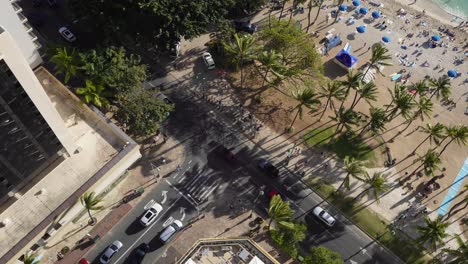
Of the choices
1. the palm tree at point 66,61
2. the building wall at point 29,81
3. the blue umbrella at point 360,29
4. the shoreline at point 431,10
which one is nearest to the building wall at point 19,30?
the palm tree at point 66,61

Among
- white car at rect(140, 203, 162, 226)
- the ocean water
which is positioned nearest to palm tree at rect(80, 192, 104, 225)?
white car at rect(140, 203, 162, 226)

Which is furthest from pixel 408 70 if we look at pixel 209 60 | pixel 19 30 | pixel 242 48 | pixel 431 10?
pixel 19 30

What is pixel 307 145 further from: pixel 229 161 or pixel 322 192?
pixel 229 161

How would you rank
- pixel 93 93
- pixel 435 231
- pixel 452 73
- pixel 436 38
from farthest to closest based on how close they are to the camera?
pixel 436 38
pixel 452 73
pixel 93 93
pixel 435 231

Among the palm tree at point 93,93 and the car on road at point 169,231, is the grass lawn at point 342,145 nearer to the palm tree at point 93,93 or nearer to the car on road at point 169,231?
the car on road at point 169,231

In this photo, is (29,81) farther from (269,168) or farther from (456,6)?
(456,6)

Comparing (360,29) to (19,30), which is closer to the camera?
(19,30)

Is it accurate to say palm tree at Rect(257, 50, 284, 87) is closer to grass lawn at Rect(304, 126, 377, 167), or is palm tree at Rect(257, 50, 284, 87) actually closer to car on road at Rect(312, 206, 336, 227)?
grass lawn at Rect(304, 126, 377, 167)

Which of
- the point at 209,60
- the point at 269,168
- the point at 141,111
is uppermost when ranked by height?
the point at 209,60
